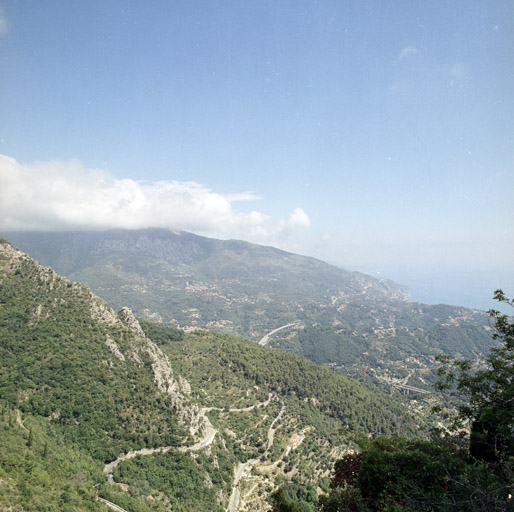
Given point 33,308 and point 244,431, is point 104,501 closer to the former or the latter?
point 244,431

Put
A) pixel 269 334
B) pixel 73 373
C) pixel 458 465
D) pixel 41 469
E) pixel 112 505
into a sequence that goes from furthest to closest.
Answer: pixel 269 334
pixel 73 373
pixel 112 505
pixel 41 469
pixel 458 465

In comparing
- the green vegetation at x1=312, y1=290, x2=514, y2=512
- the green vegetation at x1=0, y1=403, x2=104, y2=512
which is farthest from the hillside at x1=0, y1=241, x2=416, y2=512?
the green vegetation at x1=312, y1=290, x2=514, y2=512

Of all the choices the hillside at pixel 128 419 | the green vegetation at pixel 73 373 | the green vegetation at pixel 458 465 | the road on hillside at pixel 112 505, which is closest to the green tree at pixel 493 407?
the green vegetation at pixel 458 465

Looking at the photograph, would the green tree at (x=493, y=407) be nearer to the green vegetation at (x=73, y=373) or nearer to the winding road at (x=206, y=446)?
the winding road at (x=206, y=446)

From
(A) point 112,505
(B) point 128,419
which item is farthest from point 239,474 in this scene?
(A) point 112,505

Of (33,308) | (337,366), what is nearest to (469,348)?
(337,366)

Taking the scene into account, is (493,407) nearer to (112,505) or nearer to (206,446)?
(112,505)

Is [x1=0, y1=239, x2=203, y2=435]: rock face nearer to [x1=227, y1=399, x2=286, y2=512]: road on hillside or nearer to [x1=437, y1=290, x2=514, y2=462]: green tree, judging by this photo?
[x1=227, y1=399, x2=286, y2=512]: road on hillside

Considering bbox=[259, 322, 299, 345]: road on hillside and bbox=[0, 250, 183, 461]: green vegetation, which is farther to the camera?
bbox=[259, 322, 299, 345]: road on hillside
